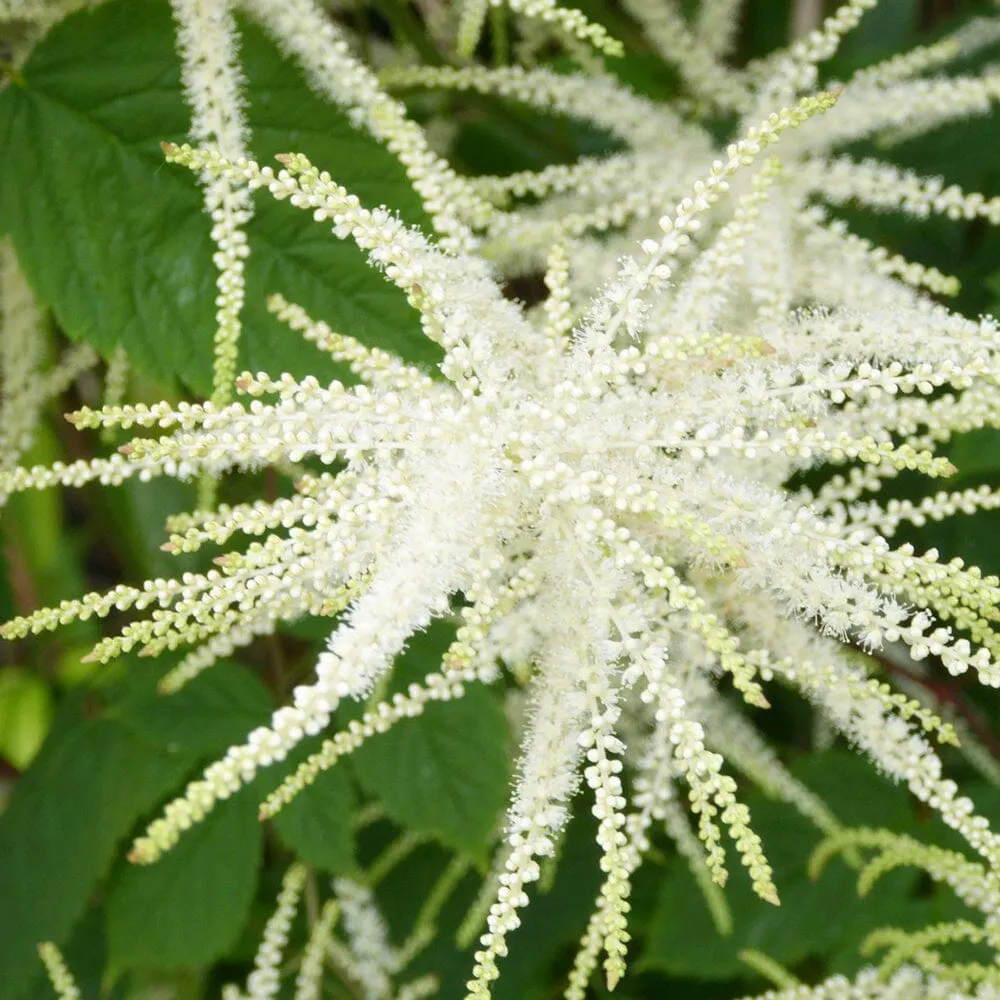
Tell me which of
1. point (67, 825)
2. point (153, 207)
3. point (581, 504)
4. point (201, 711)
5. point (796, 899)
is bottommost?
point (796, 899)

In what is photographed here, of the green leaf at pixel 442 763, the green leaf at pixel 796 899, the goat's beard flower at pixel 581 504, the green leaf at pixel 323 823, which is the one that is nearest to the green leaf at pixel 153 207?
the goat's beard flower at pixel 581 504

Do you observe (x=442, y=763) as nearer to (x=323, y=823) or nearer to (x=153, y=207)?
(x=323, y=823)

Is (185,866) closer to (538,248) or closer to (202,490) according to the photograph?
(202,490)

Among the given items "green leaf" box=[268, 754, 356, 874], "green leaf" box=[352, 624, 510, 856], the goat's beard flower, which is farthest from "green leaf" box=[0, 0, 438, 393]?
"green leaf" box=[268, 754, 356, 874]

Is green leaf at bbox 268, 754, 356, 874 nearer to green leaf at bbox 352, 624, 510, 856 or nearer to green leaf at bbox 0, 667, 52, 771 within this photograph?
green leaf at bbox 352, 624, 510, 856

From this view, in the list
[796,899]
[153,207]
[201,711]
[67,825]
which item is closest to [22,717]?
[67,825]

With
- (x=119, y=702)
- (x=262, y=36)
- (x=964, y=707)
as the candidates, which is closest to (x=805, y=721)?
(x=964, y=707)
